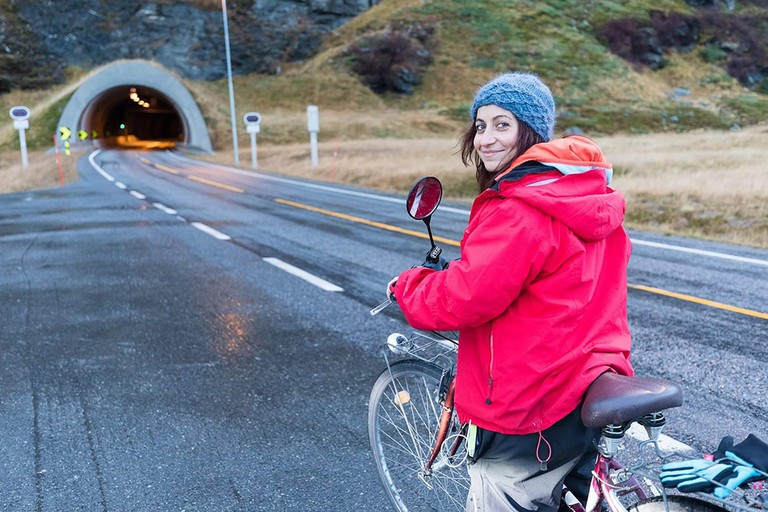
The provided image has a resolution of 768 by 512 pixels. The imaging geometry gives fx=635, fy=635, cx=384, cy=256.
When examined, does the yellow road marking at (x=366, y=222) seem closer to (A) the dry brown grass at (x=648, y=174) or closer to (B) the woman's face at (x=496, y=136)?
(A) the dry brown grass at (x=648, y=174)

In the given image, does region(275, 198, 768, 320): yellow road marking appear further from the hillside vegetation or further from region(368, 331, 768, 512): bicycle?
the hillside vegetation

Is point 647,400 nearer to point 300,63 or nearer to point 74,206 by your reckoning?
point 74,206

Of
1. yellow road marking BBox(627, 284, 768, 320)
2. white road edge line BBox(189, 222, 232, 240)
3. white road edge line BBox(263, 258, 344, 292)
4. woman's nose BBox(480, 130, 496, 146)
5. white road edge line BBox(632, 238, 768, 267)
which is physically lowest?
white road edge line BBox(632, 238, 768, 267)

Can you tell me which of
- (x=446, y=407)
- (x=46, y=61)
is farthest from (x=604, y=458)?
(x=46, y=61)

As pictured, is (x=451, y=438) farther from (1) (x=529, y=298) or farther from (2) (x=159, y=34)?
(2) (x=159, y=34)

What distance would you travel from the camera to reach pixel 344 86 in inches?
2228

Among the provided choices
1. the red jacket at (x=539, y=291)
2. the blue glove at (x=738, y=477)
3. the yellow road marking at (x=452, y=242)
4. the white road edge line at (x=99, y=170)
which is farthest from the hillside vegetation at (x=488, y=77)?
the blue glove at (x=738, y=477)

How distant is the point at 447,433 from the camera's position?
2.69 meters

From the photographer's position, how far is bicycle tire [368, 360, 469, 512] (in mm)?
2812

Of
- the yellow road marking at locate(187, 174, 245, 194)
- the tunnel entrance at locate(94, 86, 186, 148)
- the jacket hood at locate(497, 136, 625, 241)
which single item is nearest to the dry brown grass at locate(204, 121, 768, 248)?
the jacket hood at locate(497, 136, 625, 241)

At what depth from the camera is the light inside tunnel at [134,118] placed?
49.4 m

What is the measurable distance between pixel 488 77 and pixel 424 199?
200 feet

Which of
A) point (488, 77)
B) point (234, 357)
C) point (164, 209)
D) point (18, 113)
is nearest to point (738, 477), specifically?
point (234, 357)

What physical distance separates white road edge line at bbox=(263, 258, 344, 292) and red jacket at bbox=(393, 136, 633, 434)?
17.1 feet
